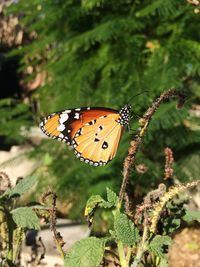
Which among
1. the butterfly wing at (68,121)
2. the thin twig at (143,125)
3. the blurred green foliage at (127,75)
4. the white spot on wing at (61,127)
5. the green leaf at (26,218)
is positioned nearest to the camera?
the thin twig at (143,125)

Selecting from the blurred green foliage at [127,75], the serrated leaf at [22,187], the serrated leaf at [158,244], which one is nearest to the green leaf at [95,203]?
the serrated leaf at [158,244]

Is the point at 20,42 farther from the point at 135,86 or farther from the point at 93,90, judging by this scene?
the point at 135,86

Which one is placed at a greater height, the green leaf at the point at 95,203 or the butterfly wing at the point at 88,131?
the butterfly wing at the point at 88,131

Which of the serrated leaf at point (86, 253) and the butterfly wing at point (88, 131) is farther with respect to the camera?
the butterfly wing at point (88, 131)

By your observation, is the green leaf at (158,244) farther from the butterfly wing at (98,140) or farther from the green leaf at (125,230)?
the butterfly wing at (98,140)

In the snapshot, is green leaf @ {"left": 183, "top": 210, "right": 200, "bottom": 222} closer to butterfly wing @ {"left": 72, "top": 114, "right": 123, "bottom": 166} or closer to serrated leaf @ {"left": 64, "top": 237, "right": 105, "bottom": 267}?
serrated leaf @ {"left": 64, "top": 237, "right": 105, "bottom": 267}

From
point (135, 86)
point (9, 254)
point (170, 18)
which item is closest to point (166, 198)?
point (9, 254)

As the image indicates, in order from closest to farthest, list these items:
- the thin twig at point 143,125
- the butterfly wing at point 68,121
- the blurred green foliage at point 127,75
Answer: the thin twig at point 143,125
the butterfly wing at point 68,121
the blurred green foliage at point 127,75

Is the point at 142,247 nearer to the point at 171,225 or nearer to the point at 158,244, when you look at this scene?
the point at 158,244

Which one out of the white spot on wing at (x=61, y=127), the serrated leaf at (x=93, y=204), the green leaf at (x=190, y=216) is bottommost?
the green leaf at (x=190, y=216)
